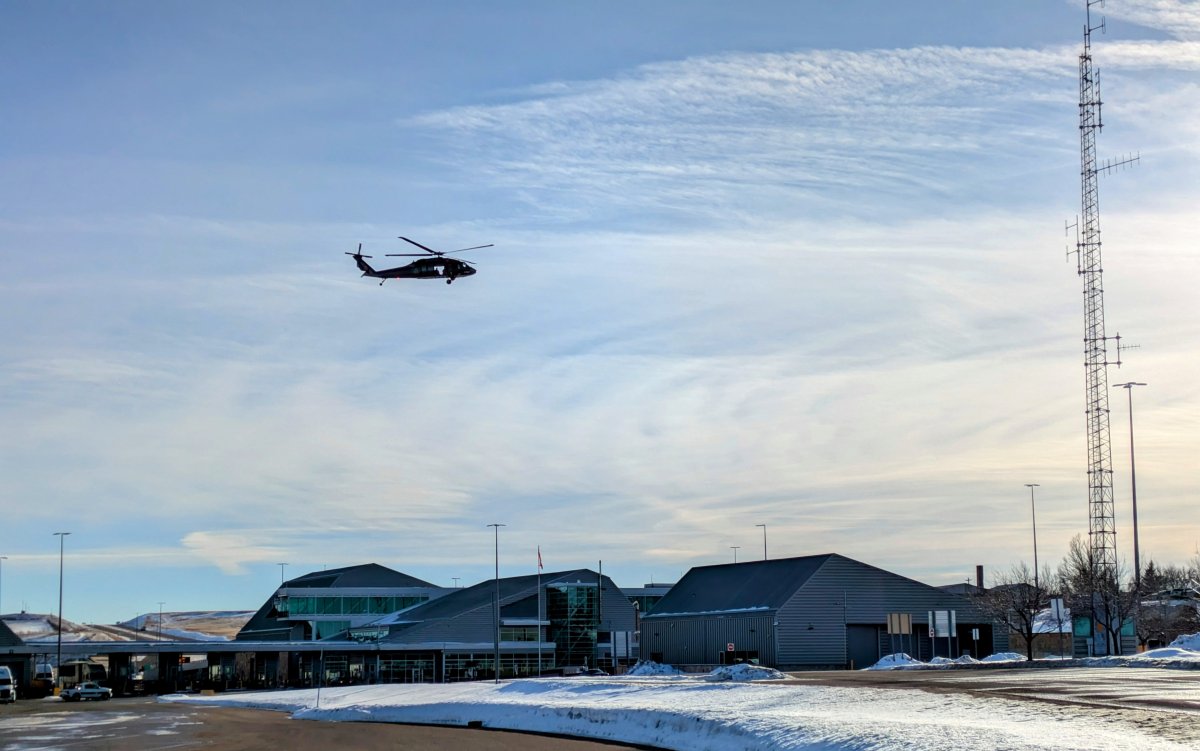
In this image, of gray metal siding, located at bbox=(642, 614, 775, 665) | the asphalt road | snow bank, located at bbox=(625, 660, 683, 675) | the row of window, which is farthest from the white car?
the row of window

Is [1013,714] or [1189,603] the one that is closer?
[1013,714]

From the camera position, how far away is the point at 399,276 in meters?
59.2

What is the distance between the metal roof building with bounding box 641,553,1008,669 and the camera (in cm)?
8538

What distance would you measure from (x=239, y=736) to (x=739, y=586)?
59.1 m

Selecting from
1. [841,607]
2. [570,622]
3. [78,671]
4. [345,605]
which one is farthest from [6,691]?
[78,671]

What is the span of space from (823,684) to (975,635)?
48.2m

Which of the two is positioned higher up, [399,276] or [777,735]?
[399,276]

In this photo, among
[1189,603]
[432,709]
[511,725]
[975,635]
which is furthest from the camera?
[1189,603]

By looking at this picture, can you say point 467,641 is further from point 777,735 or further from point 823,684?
point 777,735

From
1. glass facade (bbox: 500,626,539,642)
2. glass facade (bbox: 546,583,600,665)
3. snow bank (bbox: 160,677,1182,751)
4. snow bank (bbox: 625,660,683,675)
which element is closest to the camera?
snow bank (bbox: 160,677,1182,751)

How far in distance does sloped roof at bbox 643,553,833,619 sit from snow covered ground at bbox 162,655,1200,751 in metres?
33.5

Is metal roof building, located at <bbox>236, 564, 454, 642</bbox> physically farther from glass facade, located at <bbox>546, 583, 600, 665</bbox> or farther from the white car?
the white car

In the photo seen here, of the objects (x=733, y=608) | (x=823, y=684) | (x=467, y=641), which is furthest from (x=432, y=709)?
(x=467, y=641)

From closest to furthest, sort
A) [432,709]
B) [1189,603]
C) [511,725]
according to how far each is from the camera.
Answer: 1. [511,725]
2. [432,709]
3. [1189,603]
